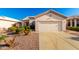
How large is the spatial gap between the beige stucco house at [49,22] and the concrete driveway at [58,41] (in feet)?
1.19

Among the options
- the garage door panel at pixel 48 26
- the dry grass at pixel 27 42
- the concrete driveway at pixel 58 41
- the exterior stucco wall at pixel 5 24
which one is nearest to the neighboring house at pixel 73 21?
the concrete driveway at pixel 58 41

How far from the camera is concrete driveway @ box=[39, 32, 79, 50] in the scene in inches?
416

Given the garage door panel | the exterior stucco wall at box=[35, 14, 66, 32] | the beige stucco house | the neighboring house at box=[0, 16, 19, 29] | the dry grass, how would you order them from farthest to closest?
the garage door panel, the exterior stucco wall at box=[35, 14, 66, 32], the beige stucco house, the neighboring house at box=[0, 16, 19, 29], the dry grass

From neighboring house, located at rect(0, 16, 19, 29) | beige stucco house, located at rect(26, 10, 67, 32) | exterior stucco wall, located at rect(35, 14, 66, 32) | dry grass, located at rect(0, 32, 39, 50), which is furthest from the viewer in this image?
exterior stucco wall, located at rect(35, 14, 66, 32)

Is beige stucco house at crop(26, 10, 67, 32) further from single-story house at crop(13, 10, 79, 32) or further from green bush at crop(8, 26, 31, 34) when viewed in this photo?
green bush at crop(8, 26, 31, 34)

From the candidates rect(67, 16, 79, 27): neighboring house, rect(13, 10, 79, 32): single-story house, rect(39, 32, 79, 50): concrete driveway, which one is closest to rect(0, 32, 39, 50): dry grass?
→ rect(39, 32, 79, 50): concrete driveway

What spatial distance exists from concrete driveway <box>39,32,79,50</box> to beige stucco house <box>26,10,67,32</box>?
361 mm

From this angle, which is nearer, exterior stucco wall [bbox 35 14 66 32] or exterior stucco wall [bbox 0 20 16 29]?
exterior stucco wall [bbox 0 20 16 29]

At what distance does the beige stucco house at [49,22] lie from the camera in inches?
433
